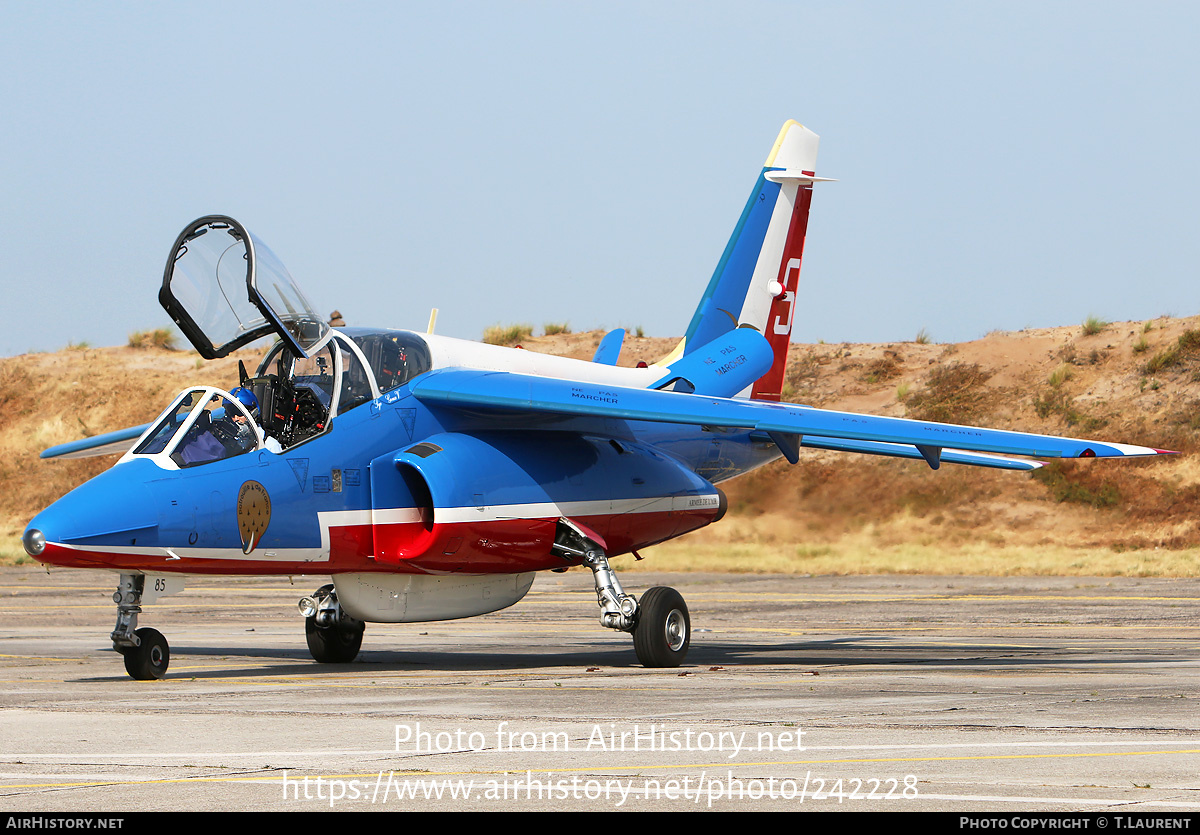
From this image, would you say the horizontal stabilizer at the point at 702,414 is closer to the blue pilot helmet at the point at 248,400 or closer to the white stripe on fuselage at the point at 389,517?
the white stripe on fuselage at the point at 389,517

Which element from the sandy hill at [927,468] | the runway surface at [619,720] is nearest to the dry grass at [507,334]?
the sandy hill at [927,468]

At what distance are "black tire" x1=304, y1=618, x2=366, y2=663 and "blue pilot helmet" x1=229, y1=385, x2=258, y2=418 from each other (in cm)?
335

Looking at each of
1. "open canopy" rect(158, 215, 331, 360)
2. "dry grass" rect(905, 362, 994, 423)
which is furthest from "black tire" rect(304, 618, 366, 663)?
"dry grass" rect(905, 362, 994, 423)

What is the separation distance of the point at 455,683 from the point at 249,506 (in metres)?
2.57

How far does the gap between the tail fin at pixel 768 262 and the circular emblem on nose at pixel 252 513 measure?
24.5 ft

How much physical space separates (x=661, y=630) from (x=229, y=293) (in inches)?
222

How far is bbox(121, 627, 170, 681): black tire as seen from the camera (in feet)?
42.9

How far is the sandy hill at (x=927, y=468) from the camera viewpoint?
3297 cm

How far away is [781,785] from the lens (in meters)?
6.77

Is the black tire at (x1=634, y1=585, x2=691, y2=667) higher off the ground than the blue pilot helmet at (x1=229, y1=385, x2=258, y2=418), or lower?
lower

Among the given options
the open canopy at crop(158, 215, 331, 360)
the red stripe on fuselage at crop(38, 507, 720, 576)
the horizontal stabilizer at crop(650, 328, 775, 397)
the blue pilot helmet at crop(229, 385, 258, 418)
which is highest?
the open canopy at crop(158, 215, 331, 360)

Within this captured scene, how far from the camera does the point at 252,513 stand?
12.9 m

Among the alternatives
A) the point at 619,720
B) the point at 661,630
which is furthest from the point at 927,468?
the point at 619,720

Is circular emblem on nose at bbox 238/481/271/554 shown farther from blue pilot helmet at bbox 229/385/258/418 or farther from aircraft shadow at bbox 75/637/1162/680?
aircraft shadow at bbox 75/637/1162/680
